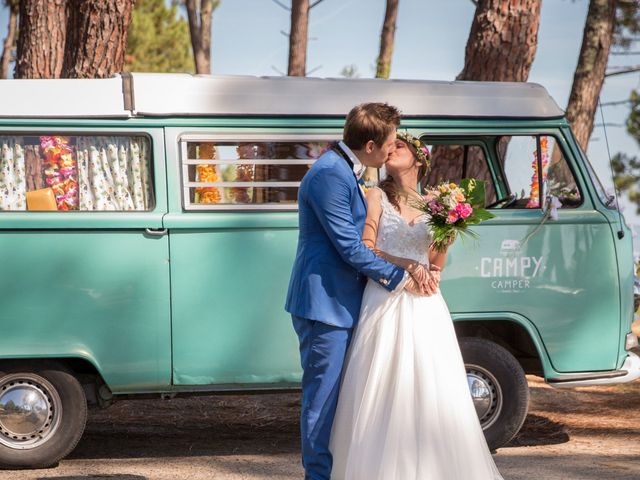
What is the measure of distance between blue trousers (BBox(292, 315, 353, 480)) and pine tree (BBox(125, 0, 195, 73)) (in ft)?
93.0

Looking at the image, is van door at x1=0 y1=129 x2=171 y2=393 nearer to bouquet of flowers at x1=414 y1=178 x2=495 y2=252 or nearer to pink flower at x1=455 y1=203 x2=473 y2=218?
bouquet of flowers at x1=414 y1=178 x2=495 y2=252

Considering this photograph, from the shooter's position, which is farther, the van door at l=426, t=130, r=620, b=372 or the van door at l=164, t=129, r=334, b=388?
the van door at l=426, t=130, r=620, b=372

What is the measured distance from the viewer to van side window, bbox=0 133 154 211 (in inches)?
255

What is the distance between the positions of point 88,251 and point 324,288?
2.00 meters

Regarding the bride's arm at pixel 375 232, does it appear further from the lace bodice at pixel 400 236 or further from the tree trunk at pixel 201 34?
the tree trunk at pixel 201 34

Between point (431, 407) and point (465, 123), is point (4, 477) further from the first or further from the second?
point (465, 123)

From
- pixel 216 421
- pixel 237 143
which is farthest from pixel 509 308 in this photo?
pixel 216 421

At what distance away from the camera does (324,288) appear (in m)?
5.06

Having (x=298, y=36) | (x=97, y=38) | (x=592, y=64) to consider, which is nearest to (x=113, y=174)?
(x=97, y=38)

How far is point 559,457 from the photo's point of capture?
23.1 ft

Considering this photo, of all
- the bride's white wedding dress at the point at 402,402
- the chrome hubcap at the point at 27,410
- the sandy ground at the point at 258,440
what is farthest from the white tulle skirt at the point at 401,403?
the chrome hubcap at the point at 27,410

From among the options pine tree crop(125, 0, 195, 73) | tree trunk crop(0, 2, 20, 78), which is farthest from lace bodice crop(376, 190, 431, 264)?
pine tree crop(125, 0, 195, 73)

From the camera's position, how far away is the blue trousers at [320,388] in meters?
5.09

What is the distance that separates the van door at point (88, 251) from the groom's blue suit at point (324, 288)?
1.64 metres
